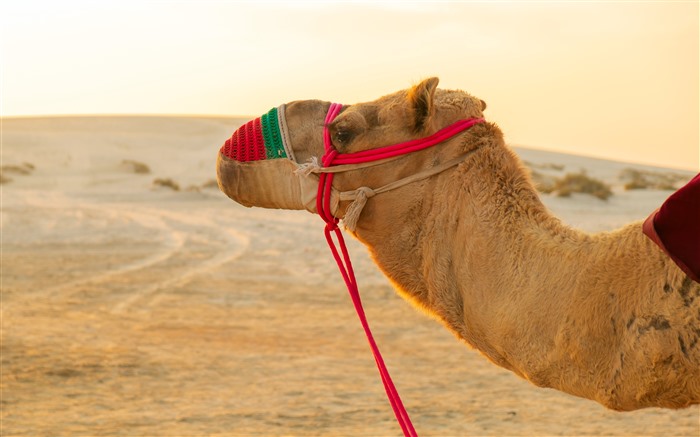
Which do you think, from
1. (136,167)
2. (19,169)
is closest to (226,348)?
(19,169)

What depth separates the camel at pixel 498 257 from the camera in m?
2.76

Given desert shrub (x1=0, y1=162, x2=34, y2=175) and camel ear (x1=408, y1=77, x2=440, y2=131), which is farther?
desert shrub (x1=0, y1=162, x2=34, y2=175)

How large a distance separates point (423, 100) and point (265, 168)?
647 mm

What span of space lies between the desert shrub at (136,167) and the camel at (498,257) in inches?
1564

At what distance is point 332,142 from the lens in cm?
336

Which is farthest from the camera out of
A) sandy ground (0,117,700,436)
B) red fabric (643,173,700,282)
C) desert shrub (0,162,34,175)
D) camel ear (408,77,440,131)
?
desert shrub (0,162,34,175)

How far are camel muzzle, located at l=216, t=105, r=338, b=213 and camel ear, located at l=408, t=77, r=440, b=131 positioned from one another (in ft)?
1.52

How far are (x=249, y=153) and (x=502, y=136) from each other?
2.93ft

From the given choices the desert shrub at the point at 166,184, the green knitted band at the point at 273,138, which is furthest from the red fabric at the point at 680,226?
the desert shrub at the point at 166,184

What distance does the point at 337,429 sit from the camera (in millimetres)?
7582

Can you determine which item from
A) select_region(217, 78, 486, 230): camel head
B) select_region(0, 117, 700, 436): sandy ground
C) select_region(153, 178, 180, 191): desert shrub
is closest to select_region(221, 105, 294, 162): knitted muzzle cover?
select_region(217, 78, 486, 230): camel head

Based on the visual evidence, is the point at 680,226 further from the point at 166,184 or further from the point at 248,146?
the point at 166,184

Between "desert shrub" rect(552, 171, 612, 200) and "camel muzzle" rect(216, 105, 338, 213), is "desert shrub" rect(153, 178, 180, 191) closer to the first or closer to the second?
"desert shrub" rect(552, 171, 612, 200)

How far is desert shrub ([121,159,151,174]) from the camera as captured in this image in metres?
42.3
